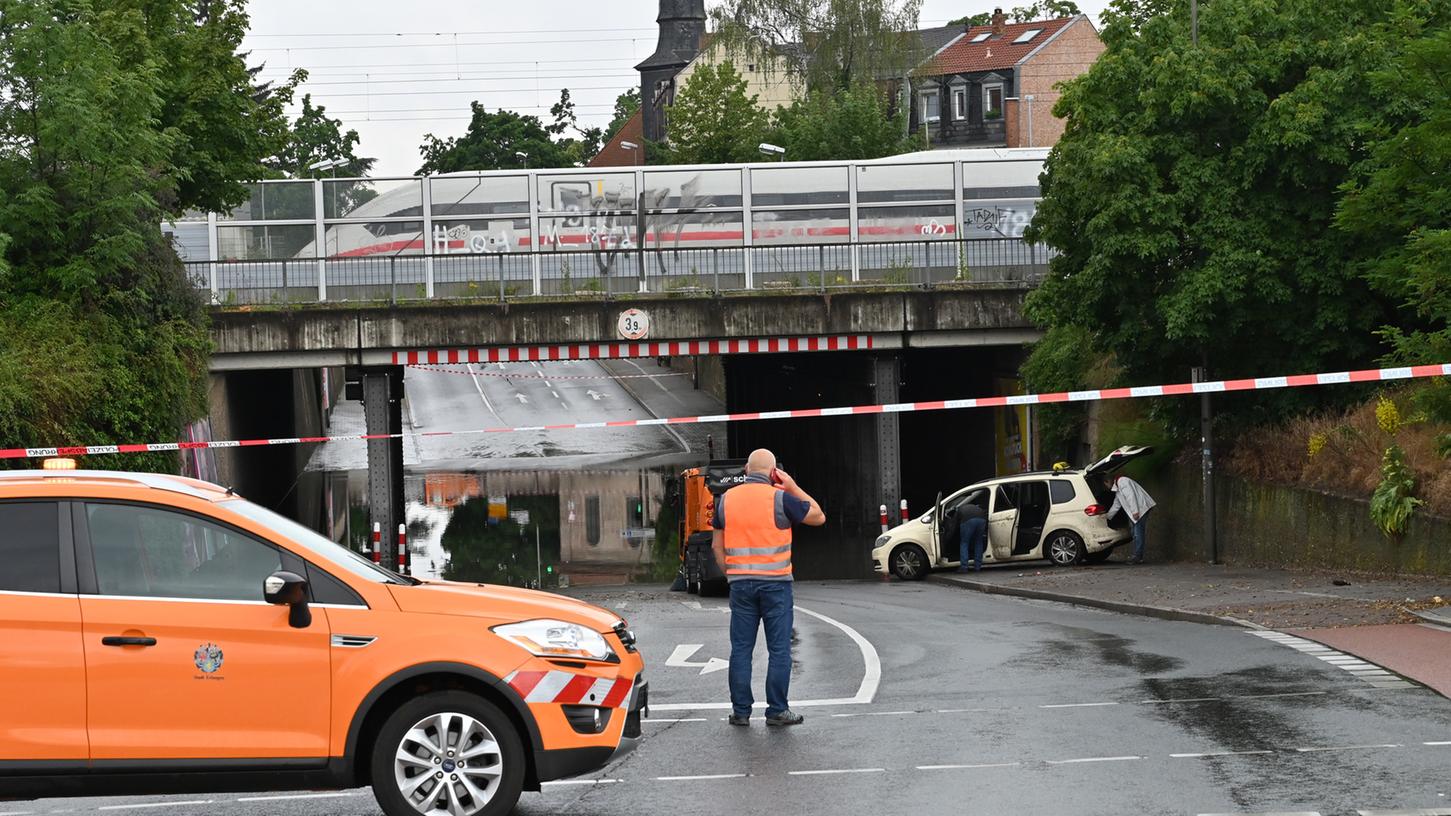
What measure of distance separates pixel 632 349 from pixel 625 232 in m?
3.63

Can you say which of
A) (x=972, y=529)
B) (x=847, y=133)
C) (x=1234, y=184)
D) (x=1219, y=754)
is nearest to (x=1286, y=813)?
(x=1219, y=754)

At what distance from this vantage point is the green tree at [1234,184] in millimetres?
23078

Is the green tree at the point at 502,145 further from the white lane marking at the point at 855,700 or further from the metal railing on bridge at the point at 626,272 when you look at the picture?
the white lane marking at the point at 855,700

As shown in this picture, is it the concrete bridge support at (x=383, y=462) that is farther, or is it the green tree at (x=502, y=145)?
the green tree at (x=502, y=145)

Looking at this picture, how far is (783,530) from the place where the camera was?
10898 millimetres

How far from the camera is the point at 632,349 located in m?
34.3

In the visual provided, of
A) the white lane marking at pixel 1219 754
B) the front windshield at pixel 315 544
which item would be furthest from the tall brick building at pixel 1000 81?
the front windshield at pixel 315 544

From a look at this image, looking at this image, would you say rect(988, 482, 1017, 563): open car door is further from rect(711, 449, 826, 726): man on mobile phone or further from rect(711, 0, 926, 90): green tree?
rect(711, 0, 926, 90): green tree

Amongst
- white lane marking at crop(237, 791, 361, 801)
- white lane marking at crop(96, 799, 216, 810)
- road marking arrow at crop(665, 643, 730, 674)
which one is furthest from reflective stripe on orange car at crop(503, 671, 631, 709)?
road marking arrow at crop(665, 643, 730, 674)

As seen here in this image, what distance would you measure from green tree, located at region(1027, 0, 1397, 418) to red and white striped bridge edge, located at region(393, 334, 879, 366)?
10.2 meters

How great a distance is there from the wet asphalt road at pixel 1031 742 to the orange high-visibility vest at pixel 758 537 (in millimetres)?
984

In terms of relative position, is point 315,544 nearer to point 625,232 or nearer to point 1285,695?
→ point 1285,695

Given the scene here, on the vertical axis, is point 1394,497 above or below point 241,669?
below

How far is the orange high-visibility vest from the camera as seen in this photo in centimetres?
1083
